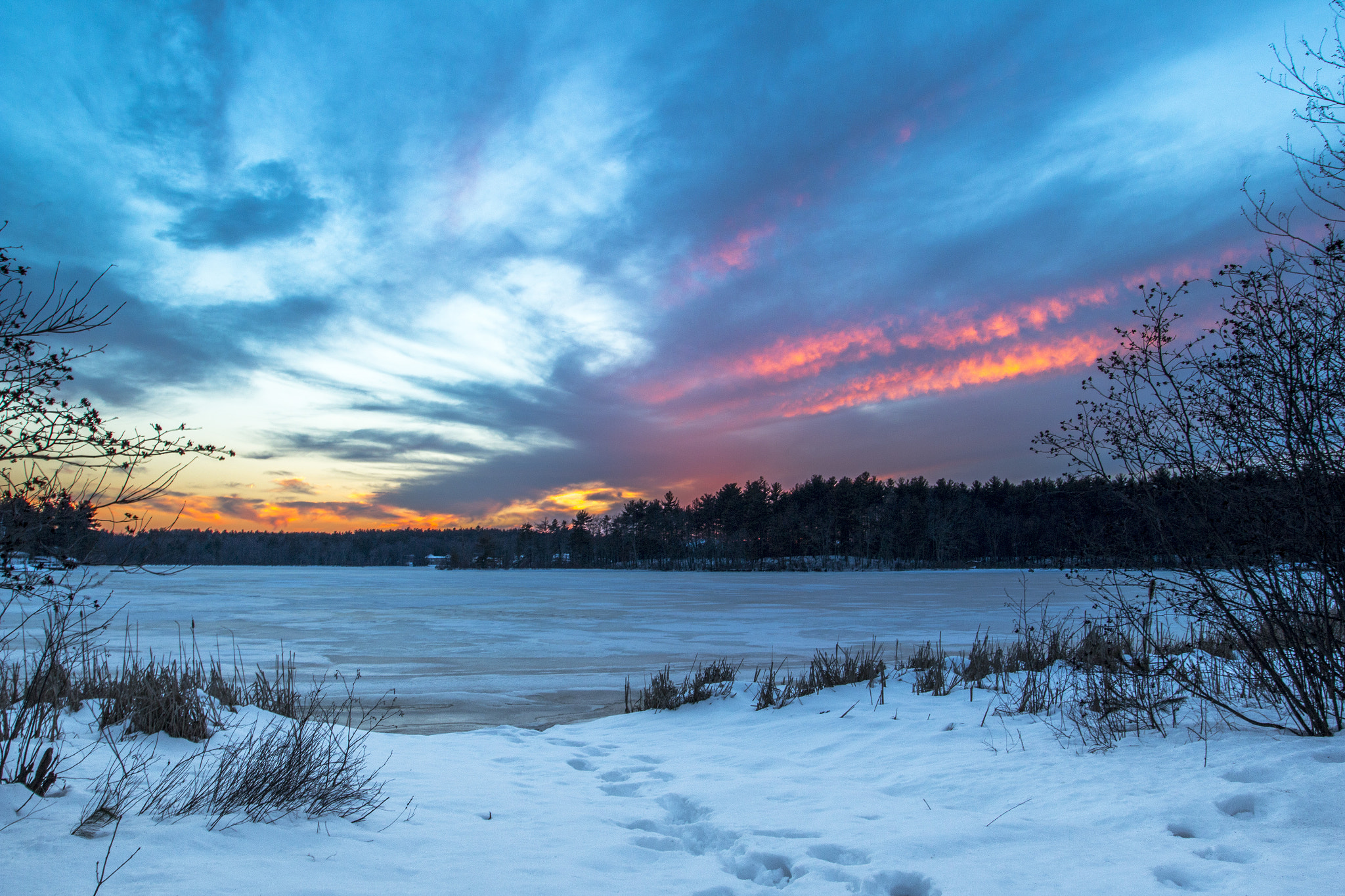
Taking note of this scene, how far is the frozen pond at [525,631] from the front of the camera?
12156mm

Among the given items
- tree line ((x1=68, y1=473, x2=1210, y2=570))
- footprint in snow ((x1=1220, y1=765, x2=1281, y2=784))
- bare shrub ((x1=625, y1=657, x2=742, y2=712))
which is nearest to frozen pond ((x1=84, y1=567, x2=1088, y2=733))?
bare shrub ((x1=625, y1=657, x2=742, y2=712))

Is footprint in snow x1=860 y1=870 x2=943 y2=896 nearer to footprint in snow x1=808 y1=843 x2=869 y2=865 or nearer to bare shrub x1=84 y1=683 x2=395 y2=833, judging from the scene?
footprint in snow x1=808 y1=843 x2=869 y2=865

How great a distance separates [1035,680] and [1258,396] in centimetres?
371

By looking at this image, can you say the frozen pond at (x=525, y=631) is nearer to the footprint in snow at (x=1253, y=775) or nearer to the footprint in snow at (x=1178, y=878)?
the footprint in snow at (x=1253, y=775)

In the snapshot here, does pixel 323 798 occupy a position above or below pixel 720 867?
above

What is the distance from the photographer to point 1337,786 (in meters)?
3.83

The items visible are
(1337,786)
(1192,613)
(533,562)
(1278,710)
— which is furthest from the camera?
(533,562)

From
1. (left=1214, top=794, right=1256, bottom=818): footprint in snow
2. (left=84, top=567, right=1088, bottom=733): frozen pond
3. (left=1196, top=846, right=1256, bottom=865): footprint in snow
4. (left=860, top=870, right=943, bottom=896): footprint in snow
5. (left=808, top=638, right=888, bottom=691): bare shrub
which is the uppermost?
(left=1214, top=794, right=1256, bottom=818): footprint in snow

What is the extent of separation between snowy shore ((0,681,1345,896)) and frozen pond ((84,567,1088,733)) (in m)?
1.56

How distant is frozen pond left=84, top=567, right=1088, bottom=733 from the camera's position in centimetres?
1216

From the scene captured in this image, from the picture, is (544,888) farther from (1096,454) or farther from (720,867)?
(1096,454)

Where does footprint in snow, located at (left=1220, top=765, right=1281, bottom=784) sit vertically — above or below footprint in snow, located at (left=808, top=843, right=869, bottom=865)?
above

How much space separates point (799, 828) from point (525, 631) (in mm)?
18992

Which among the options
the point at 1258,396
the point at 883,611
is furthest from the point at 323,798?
the point at 883,611
